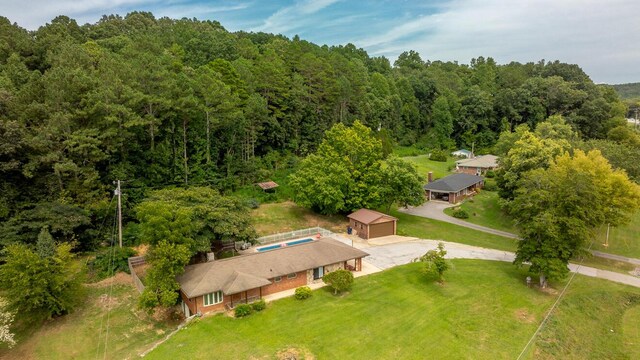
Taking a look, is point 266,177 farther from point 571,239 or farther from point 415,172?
point 571,239

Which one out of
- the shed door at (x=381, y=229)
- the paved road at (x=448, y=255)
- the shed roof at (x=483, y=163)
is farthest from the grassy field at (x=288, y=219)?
the shed roof at (x=483, y=163)

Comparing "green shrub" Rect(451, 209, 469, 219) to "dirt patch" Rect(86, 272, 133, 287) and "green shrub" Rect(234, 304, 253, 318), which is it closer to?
"green shrub" Rect(234, 304, 253, 318)

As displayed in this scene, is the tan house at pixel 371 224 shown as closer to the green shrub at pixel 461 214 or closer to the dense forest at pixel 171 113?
the green shrub at pixel 461 214

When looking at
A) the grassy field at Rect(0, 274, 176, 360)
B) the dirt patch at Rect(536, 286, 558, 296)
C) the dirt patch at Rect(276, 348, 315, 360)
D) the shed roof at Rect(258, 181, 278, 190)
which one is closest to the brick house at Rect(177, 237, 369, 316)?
the grassy field at Rect(0, 274, 176, 360)

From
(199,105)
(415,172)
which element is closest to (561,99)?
(415,172)

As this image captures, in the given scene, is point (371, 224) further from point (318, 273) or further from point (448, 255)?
point (318, 273)

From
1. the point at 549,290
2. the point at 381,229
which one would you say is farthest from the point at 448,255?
the point at 549,290
